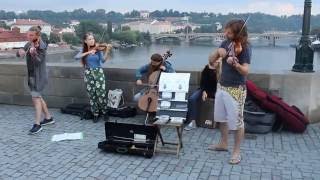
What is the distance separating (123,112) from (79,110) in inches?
31.9

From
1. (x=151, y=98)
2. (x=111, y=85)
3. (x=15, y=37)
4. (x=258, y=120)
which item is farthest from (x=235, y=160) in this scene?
(x=15, y=37)

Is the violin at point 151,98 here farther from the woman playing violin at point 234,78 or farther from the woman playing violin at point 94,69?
the woman playing violin at point 234,78

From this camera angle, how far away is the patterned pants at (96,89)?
756 cm

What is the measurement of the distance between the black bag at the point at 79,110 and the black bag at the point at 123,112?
15.8 inches

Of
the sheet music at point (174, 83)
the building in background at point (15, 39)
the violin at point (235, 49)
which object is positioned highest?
the violin at point (235, 49)

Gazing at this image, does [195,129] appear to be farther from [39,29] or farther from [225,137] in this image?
[39,29]

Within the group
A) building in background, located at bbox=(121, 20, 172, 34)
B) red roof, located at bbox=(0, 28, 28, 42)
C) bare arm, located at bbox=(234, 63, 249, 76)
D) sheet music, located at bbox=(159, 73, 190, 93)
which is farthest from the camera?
building in background, located at bbox=(121, 20, 172, 34)

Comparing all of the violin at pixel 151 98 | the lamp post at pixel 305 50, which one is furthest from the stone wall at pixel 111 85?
the violin at pixel 151 98

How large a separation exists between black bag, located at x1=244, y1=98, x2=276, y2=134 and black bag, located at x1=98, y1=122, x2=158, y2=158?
5.88ft

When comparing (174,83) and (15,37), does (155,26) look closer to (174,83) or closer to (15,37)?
(15,37)

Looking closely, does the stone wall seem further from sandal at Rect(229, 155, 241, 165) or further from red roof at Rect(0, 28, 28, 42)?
sandal at Rect(229, 155, 241, 165)

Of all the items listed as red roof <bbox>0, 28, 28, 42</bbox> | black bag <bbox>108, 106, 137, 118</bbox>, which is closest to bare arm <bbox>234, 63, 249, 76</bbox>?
black bag <bbox>108, 106, 137, 118</bbox>

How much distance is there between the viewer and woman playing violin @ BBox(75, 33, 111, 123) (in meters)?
7.49

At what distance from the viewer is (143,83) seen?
742 centimetres
